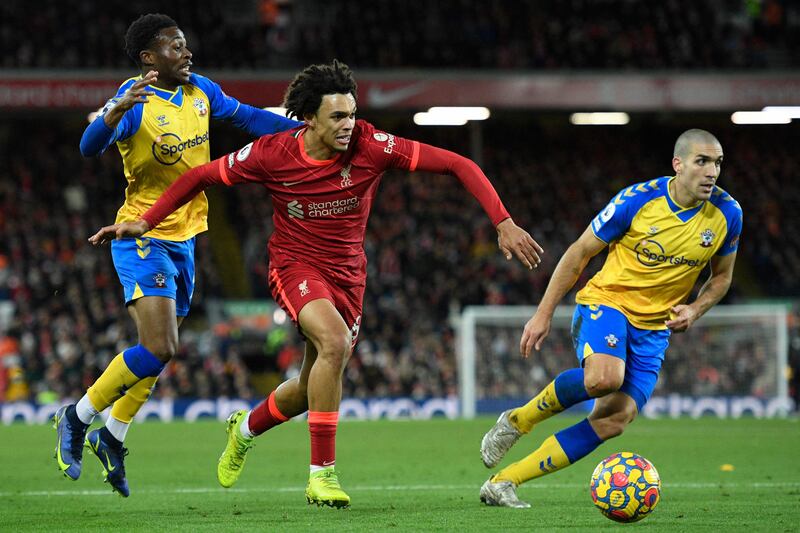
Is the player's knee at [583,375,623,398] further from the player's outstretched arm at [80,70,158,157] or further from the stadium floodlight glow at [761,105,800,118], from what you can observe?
the stadium floodlight glow at [761,105,800,118]

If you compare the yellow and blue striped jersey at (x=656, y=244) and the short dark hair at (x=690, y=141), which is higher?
the short dark hair at (x=690, y=141)

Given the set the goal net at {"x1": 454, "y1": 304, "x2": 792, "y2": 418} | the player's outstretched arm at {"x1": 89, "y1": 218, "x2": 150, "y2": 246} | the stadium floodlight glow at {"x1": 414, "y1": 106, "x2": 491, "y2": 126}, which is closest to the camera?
the player's outstretched arm at {"x1": 89, "y1": 218, "x2": 150, "y2": 246}

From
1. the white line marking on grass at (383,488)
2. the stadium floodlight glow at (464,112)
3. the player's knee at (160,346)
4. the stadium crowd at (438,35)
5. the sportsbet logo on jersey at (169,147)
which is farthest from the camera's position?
the stadium floodlight glow at (464,112)

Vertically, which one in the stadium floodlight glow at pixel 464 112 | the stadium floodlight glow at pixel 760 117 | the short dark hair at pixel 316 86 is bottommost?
the short dark hair at pixel 316 86

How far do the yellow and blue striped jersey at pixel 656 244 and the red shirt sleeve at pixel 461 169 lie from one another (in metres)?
0.70

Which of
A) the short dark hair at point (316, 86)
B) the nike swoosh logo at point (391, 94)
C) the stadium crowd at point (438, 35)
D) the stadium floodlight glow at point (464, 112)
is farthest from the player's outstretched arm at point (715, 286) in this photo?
the stadium floodlight glow at point (464, 112)

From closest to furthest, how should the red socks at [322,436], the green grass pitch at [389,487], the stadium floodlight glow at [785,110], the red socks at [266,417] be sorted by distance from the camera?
1. the green grass pitch at [389,487]
2. the red socks at [322,436]
3. the red socks at [266,417]
4. the stadium floodlight glow at [785,110]

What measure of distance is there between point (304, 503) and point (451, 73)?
19103 mm

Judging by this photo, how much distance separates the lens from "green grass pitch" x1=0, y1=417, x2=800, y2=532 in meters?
6.16

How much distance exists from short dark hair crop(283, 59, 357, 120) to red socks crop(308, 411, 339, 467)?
169 cm

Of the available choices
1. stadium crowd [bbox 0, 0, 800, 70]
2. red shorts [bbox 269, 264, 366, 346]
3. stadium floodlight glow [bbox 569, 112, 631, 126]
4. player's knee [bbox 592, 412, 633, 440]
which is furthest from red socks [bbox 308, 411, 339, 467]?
stadium floodlight glow [bbox 569, 112, 631, 126]

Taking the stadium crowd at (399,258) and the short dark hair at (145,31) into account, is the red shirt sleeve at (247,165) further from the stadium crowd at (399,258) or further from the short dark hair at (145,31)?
the stadium crowd at (399,258)

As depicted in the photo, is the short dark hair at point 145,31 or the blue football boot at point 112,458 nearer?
the blue football boot at point 112,458

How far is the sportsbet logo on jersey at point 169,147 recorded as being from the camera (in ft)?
23.9
